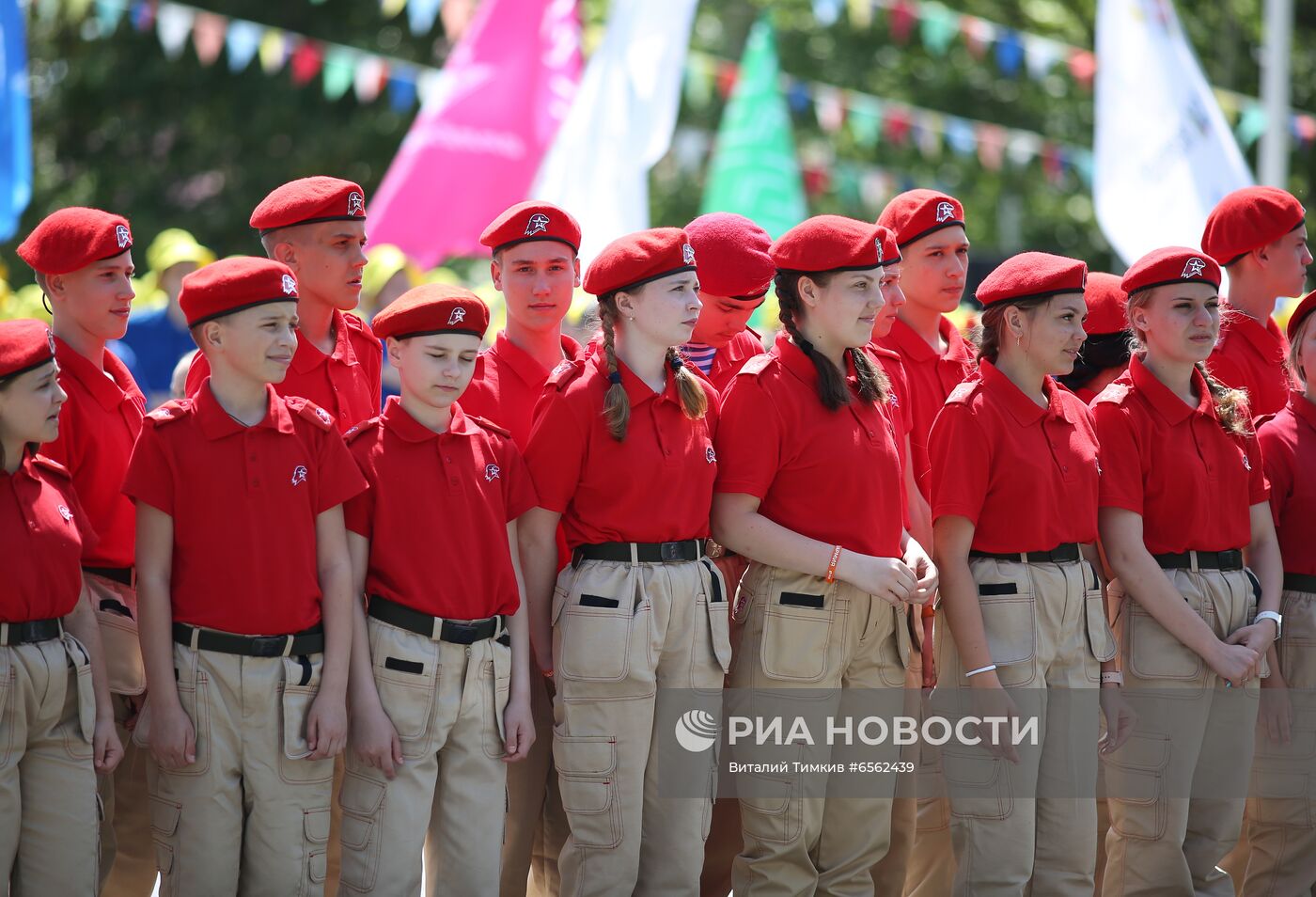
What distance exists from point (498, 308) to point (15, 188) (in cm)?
395

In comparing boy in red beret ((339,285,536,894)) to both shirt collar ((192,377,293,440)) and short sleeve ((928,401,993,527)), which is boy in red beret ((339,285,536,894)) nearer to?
shirt collar ((192,377,293,440))

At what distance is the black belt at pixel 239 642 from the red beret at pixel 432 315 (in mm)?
931

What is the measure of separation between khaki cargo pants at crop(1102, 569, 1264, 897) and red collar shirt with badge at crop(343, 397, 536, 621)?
6.84 ft

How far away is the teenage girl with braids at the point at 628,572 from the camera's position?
13.9ft

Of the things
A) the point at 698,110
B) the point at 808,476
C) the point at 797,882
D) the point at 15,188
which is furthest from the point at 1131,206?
the point at 698,110

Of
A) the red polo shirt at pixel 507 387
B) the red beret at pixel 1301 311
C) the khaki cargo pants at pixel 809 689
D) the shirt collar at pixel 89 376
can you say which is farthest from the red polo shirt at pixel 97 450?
the red beret at pixel 1301 311

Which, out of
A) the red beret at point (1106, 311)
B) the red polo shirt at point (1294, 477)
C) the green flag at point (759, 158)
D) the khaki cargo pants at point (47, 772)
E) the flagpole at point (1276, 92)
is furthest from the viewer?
the flagpole at point (1276, 92)

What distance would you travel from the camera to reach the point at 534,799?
476 cm

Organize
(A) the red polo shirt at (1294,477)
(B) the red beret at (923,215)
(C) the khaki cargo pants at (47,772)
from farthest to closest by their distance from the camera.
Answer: (B) the red beret at (923,215)
(A) the red polo shirt at (1294,477)
(C) the khaki cargo pants at (47,772)

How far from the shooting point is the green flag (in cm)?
1243

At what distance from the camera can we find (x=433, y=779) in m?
4.11

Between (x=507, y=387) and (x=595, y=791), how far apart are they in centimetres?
138

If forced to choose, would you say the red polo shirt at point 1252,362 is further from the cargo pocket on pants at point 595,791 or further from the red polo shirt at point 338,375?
the red polo shirt at point 338,375

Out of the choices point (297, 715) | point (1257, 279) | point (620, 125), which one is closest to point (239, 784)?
point (297, 715)
